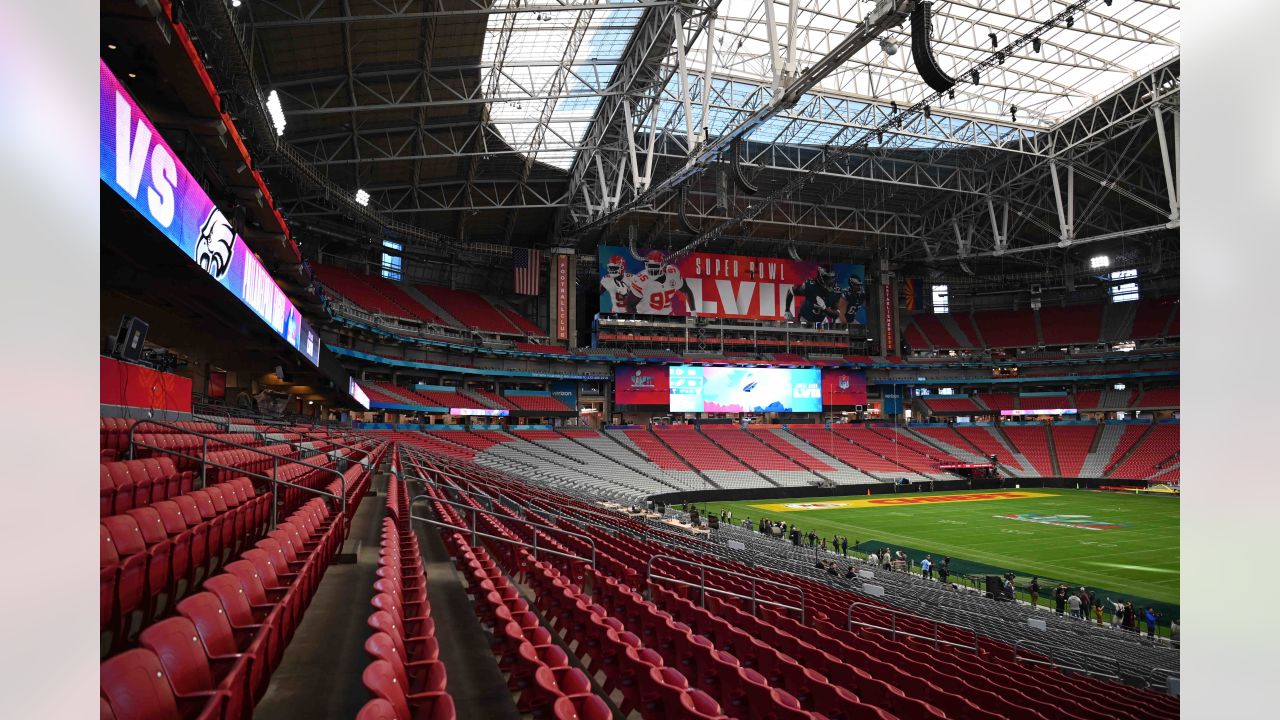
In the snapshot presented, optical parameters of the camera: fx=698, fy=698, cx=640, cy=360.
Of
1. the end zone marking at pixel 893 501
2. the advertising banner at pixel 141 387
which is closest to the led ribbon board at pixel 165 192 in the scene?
the advertising banner at pixel 141 387

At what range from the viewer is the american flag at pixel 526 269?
1839 inches

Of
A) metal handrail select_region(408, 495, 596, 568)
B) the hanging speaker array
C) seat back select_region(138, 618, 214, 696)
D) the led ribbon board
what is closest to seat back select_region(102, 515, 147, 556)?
seat back select_region(138, 618, 214, 696)

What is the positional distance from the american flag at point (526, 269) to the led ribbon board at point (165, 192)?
32802 millimetres

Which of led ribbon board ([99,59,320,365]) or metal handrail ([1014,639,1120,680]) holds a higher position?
led ribbon board ([99,59,320,365])

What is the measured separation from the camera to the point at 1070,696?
876 centimetres

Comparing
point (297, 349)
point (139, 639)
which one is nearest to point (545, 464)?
point (297, 349)

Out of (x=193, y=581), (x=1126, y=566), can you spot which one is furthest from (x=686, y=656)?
(x=1126, y=566)

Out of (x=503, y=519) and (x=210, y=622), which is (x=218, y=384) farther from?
(x=210, y=622)

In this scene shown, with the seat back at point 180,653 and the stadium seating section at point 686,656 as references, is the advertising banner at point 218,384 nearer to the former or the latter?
the stadium seating section at point 686,656

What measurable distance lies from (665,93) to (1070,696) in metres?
31.8

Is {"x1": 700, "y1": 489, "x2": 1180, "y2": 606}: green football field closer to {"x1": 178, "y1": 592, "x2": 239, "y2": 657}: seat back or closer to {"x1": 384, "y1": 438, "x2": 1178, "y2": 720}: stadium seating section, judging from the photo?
{"x1": 384, "y1": 438, "x2": 1178, "y2": 720}: stadium seating section

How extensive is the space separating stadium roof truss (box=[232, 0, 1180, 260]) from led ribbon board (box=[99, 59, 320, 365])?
37.4 ft

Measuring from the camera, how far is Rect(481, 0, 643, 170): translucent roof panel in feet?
84.7
